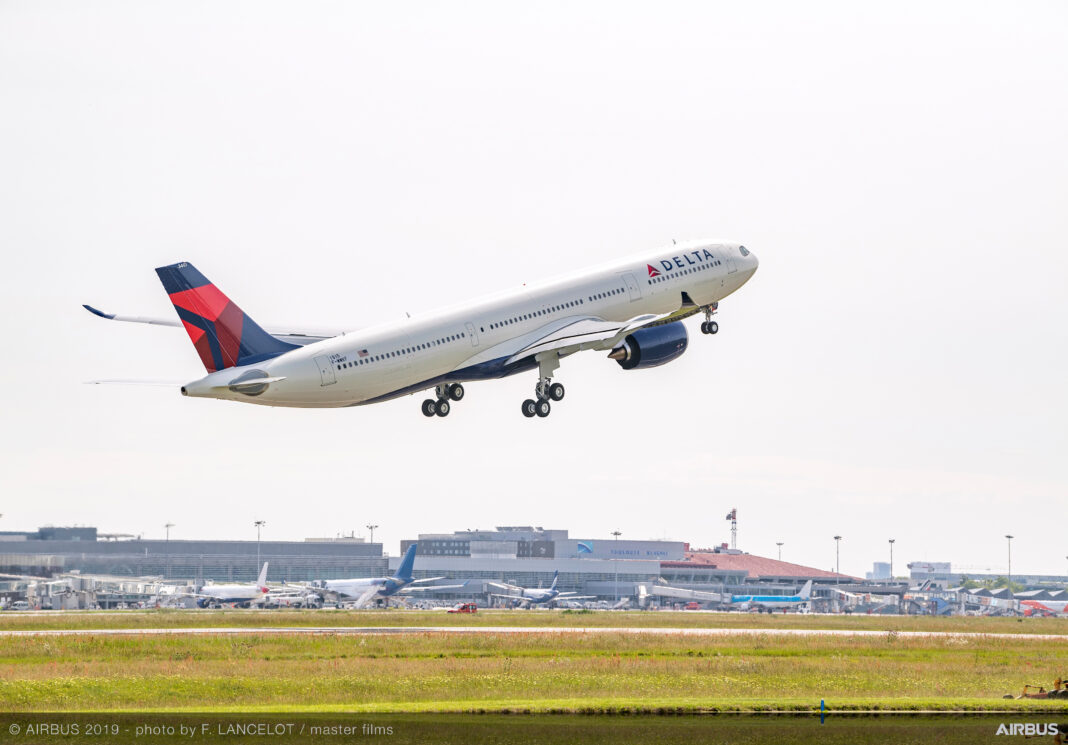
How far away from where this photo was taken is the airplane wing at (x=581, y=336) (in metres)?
77.4

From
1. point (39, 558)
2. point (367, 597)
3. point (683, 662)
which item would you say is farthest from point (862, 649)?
point (39, 558)

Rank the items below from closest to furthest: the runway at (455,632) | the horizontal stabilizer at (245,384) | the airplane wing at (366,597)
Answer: the horizontal stabilizer at (245,384), the runway at (455,632), the airplane wing at (366,597)

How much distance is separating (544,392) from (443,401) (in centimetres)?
578

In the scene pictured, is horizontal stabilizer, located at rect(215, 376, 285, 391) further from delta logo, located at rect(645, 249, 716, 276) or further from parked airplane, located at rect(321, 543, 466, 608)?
parked airplane, located at rect(321, 543, 466, 608)

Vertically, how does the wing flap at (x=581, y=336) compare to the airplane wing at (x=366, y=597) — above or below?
above

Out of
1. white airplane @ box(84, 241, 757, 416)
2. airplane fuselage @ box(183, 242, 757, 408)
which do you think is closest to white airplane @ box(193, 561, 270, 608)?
white airplane @ box(84, 241, 757, 416)

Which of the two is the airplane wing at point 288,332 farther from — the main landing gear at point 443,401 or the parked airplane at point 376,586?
the parked airplane at point 376,586

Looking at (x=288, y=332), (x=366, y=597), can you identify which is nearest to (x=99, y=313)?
(x=288, y=332)

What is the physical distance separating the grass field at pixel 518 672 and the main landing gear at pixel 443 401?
12.7 meters

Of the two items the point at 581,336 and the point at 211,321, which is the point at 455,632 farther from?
the point at 211,321

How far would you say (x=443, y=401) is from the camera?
3105 inches

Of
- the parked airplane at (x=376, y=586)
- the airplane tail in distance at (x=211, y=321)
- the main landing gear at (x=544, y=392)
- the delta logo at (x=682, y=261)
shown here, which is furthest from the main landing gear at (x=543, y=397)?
the parked airplane at (x=376, y=586)

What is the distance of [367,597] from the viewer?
171 meters

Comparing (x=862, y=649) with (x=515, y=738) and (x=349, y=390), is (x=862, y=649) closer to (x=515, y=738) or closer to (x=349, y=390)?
(x=349, y=390)
